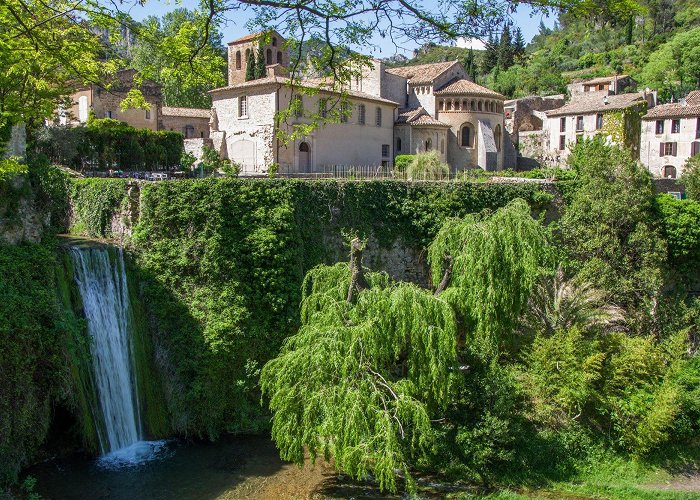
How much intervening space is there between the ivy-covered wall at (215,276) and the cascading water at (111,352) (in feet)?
2.53

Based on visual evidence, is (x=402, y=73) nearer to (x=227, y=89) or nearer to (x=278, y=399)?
(x=227, y=89)

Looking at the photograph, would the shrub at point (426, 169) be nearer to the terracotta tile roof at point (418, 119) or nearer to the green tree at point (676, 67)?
the terracotta tile roof at point (418, 119)

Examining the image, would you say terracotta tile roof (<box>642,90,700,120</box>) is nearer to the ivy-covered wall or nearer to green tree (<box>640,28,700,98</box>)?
green tree (<box>640,28,700,98</box>)

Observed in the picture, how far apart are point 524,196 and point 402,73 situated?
22.4 meters

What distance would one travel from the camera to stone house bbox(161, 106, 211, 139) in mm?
43375

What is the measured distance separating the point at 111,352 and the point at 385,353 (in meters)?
7.61

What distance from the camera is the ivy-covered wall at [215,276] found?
16.7 m

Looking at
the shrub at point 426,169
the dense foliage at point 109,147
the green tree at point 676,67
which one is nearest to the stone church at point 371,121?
the dense foliage at point 109,147

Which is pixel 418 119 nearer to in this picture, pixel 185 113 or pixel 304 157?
pixel 304 157

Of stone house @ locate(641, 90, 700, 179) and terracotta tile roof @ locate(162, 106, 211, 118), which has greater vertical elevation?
terracotta tile roof @ locate(162, 106, 211, 118)

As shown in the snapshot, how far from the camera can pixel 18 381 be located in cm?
1345

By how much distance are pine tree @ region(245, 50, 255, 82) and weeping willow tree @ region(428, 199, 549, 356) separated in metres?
28.3

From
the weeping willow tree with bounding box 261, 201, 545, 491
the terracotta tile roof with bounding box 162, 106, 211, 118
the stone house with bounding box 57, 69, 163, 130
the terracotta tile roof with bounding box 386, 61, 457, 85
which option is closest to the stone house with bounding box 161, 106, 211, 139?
the terracotta tile roof with bounding box 162, 106, 211, 118

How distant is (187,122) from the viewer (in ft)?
144
